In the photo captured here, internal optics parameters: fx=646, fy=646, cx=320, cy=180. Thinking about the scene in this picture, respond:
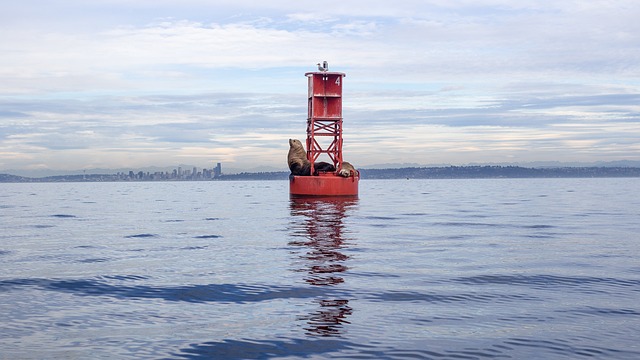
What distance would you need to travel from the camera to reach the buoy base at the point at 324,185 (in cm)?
4972

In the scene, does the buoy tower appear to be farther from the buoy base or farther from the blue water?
the blue water

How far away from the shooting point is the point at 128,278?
12289 millimetres

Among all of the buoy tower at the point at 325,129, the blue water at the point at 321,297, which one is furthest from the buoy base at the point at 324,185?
the blue water at the point at 321,297

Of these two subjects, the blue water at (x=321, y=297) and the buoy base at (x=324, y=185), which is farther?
the buoy base at (x=324, y=185)

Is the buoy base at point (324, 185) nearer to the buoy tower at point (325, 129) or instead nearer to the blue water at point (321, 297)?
the buoy tower at point (325, 129)

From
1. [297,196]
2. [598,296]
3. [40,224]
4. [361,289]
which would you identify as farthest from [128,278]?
[297,196]

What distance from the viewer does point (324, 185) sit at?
49781 mm

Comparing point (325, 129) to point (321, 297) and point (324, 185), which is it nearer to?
point (324, 185)

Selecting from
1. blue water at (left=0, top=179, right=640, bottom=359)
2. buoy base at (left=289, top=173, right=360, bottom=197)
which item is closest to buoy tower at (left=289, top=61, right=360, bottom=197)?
buoy base at (left=289, top=173, right=360, bottom=197)

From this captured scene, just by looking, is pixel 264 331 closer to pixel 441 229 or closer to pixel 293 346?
pixel 293 346

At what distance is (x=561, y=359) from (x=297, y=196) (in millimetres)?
44828

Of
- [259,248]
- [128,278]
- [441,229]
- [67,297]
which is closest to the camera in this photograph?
[67,297]

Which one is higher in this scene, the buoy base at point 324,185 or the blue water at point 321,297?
the buoy base at point 324,185

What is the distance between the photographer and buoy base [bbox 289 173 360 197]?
49.7 meters
